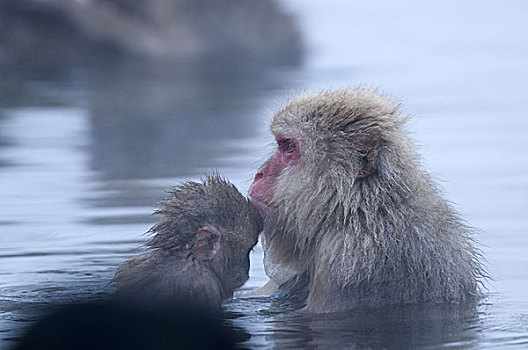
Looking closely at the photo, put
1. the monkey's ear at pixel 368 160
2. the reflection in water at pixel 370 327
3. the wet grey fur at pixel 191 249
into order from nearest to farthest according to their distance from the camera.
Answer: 1. the reflection in water at pixel 370 327
2. the wet grey fur at pixel 191 249
3. the monkey's ear at pixel 368 160

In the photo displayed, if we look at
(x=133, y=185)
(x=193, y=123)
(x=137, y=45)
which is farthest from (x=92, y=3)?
(x=133, y=185)

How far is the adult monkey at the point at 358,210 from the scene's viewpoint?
5.52 meters

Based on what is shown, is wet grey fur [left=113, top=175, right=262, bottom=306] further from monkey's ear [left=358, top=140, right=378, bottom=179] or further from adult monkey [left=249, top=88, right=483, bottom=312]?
monkey's ear [left=358, top=140, right=378, bottom=179]

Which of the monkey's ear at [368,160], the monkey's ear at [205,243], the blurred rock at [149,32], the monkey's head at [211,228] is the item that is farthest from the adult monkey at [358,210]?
the blurred rock at [149,32]

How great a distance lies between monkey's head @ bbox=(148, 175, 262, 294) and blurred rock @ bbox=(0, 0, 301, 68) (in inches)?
410

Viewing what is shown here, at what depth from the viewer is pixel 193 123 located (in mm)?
12133

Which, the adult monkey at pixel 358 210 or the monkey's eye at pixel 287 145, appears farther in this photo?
the monkey's eye at pixel 287 145

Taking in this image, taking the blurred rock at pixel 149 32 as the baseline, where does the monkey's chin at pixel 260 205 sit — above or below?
below

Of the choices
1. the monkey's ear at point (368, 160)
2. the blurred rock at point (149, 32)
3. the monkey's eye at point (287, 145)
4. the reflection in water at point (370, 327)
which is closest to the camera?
the reflection in water at point (370, 327)

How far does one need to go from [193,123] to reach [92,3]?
4659 millimetres

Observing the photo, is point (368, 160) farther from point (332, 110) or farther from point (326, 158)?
point (332, 110)

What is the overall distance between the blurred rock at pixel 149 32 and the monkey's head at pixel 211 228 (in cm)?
1041

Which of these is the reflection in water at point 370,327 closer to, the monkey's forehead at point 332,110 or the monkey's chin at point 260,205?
the monkey's chin at point 260,205

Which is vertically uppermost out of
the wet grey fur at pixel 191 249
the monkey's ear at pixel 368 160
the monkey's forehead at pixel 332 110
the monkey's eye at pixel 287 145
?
the monkey's forehead at pixel 332 110
